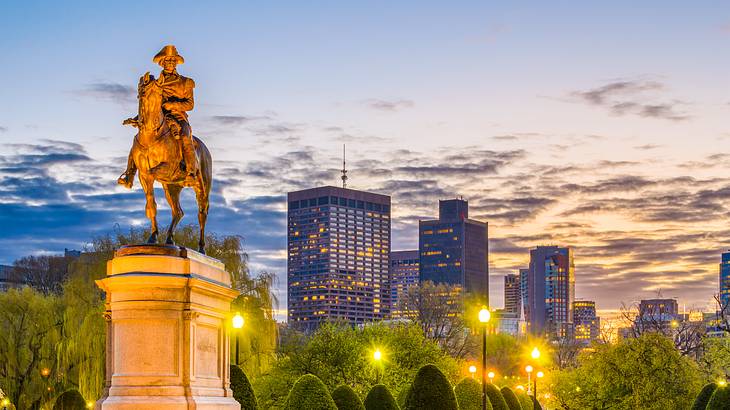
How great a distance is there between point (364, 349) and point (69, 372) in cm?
2007

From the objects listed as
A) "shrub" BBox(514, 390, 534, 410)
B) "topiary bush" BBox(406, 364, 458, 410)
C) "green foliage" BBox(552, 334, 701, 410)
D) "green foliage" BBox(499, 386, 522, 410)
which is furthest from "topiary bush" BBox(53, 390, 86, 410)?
"green foliage" BBox(552, 334, 701, 410)

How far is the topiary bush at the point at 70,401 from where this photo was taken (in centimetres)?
4381

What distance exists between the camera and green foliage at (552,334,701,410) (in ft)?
222

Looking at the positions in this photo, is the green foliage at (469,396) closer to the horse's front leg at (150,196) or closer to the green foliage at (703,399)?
the green foliage at (703,399)

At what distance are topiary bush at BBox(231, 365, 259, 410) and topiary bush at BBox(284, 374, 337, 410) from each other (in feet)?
16.8

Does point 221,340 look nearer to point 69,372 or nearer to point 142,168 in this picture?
point 142,168

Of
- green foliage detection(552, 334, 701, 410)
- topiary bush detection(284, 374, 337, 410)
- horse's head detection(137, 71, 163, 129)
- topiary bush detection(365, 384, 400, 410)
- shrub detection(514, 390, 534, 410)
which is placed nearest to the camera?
horse's head detection(137, 71, 163, 129)

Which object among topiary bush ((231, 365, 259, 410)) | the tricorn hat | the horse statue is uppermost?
the tricorn hat

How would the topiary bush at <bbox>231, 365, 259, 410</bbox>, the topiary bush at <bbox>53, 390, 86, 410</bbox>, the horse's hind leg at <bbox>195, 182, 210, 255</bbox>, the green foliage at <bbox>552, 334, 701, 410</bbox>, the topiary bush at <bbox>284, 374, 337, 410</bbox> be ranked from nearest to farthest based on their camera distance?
the horse's hind leg at <bbox>195, 182, 210, 255</bbox>, the topiary bush at <bbox>231, 365, 259, 410</bbox>, the topiary bush at <bbox>284, 374, 337, 410</bbox>, the topiary bush at <bbox>53, 390, 86, 410</bbox>, the green foliage at <bbox>552, 334, 701, 410</bbox>

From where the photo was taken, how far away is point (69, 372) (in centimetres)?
5641

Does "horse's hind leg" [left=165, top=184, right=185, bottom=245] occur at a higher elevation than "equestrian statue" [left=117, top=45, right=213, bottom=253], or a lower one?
lower

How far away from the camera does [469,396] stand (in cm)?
5459

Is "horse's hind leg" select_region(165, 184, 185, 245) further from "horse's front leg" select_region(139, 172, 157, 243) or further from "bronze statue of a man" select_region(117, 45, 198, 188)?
"bronze statue of a man" select_region(117, 45, 198, 188)

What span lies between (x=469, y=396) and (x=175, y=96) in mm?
33018
